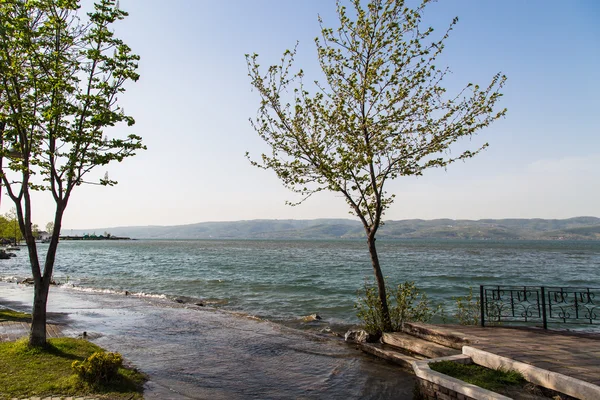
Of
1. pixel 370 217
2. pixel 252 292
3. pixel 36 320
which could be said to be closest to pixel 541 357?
pixel 370 217

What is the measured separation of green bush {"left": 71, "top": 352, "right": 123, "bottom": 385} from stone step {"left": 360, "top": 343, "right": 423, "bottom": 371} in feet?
24.4

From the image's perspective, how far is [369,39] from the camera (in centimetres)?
1237

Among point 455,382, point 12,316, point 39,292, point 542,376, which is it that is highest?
point 39,292

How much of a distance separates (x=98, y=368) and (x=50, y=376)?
1.16 m

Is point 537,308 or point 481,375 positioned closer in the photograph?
point 481,375

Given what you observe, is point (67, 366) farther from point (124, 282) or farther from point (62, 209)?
point (124, 282)

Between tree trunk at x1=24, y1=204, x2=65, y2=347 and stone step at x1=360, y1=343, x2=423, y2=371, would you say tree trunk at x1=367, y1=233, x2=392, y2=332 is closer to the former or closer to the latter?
stone step at x1=360, y1=343, x2=423, y2=371

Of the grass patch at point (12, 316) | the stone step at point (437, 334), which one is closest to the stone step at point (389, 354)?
the stone step at point (437, 334)

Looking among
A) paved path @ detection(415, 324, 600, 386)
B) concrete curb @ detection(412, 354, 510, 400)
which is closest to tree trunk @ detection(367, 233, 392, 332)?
paved path @ detection(415, 324, 600, 386)

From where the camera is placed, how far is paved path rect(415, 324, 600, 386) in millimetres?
7559

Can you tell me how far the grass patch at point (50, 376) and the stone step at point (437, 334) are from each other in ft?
25.8

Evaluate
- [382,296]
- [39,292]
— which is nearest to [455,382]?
[382,296]

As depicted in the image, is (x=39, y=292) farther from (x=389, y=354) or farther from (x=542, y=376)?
(x=542, y=376)

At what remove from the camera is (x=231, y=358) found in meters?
12.0
